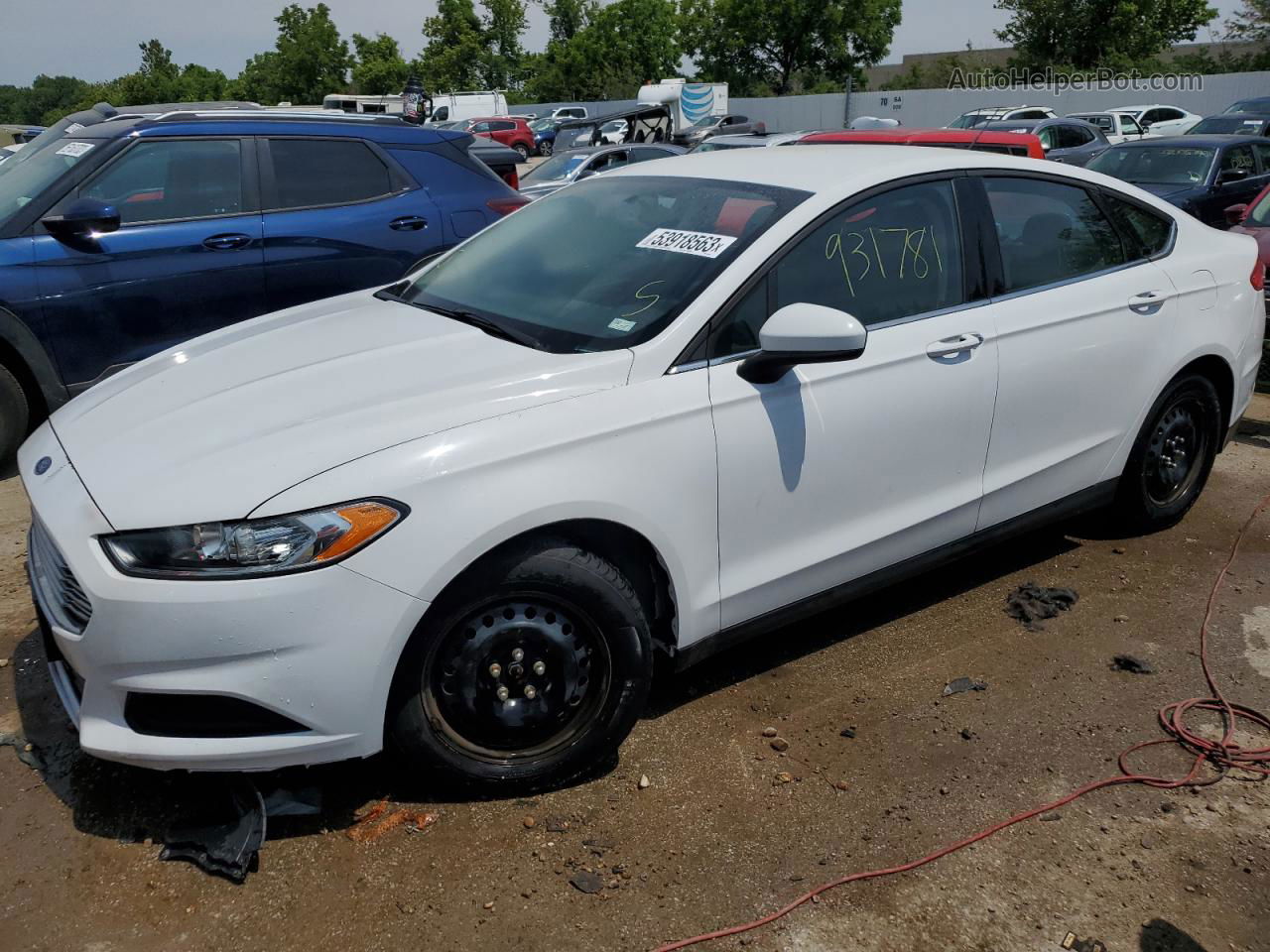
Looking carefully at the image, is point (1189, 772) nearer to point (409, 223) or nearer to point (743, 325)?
point (743, 325)

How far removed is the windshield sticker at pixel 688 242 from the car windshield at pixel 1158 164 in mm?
11049

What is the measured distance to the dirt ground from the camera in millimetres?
2480

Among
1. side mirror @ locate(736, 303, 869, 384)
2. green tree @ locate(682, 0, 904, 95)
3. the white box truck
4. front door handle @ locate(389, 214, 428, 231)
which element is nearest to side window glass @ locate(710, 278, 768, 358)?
side mirror @ locate(736, 303, 869, 384)

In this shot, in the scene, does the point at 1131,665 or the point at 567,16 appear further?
the point at 567,16

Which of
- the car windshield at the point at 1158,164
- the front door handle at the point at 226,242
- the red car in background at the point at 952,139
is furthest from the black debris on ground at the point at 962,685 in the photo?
the car windshield at the point at 1158,164

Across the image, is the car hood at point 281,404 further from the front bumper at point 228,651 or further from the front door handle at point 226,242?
the front door handle at point 226,242

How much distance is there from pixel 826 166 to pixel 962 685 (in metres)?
1.79

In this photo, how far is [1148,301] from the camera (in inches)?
163

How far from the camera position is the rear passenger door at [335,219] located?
5.75 meters

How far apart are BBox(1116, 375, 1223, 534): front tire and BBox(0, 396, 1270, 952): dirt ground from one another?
837mm

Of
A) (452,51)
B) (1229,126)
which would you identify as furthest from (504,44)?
(1229,126)

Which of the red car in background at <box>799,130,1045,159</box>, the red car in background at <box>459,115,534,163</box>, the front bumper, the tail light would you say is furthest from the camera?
the red car in background at <box>459,115,534,163</box>

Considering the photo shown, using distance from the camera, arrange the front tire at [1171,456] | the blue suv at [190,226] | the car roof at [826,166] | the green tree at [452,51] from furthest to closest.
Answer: the green tree at [452,51] → the blue suv at [190,226] → the front tire at [1171,456] → the car roof at [826,166]

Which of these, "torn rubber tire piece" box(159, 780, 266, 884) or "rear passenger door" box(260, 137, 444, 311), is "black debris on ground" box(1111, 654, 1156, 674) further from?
"rear passenger door" box(260, 137, 444, 311)
